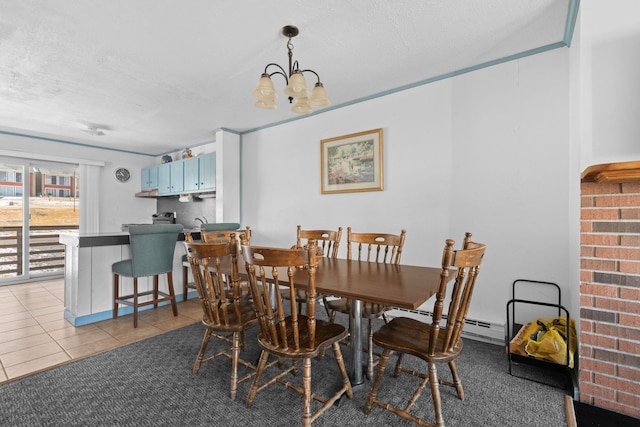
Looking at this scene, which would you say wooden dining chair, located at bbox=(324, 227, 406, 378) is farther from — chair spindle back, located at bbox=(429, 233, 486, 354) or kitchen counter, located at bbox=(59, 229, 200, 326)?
kitchen counter, located at bbox=(59, 229, 200, 326)

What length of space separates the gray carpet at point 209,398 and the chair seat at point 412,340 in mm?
416

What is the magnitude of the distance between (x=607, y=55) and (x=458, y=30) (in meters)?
0.92

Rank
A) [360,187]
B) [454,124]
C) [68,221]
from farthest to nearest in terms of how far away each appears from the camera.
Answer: [68,221] < [360,187] < [454,124]

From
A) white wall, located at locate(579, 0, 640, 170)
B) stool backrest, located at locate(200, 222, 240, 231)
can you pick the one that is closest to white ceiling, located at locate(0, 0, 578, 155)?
white wall, located at locate(579, 0, 640, 170)

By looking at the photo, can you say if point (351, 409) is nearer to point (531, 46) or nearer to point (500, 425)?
point (500, 425)

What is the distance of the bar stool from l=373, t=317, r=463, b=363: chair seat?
2476 millimetres

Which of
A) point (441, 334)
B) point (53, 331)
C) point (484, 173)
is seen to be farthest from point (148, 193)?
point (441, 334)

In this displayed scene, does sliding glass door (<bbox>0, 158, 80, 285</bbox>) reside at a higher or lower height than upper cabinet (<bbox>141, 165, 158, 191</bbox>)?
lower

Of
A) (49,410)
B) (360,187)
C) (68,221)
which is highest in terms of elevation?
(360,187)

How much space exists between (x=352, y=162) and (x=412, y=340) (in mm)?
2253

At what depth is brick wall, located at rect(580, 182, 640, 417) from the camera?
5.02 ft

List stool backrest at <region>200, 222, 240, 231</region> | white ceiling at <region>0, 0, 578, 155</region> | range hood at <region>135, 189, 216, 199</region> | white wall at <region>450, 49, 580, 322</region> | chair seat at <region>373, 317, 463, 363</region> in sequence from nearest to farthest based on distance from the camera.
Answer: chair seat at <region>373, 317, 463, 363</region>
white ceiling at <region>0, 0, 578, 155</region>
white wall at <region>450, 49, 580, 322</region>
stool backrest at <region>200, 222, 240, 231</region>
range hood at <region>135, 189, 216, 199</region>

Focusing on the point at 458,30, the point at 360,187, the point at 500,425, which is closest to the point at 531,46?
the point at 458,30

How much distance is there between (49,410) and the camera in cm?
168
